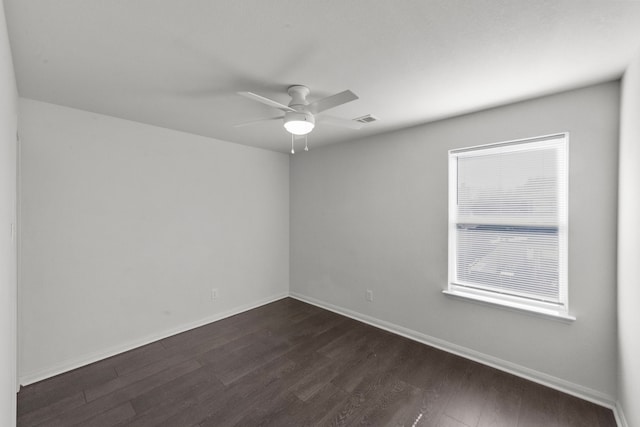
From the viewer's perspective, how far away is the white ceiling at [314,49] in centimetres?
132

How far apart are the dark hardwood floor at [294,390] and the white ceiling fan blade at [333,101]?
2.24 m

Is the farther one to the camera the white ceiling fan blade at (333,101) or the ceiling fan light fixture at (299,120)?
the ceiling fan light fixture at (299,120)

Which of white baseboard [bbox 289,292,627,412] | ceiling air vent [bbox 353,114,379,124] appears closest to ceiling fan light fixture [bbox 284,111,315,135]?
ceiling air vent [bbox 353,114,379,124]

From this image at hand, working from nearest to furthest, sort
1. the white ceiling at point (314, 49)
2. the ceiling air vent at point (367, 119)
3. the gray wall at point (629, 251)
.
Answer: the white ceiling at point (314, 49), the gray wall at point (629, 251), the ceiling air vent at point (367, 119)

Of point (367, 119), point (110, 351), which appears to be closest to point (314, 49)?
point (367, 119)

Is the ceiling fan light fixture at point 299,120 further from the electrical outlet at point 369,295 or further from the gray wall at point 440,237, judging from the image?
the electrical outlet at point 369,295

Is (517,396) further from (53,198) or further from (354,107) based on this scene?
(53,198)

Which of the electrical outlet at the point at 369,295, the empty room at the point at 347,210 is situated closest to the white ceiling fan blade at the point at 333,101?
the empty room at the point at 347,210

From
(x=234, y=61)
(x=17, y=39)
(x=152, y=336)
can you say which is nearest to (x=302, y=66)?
(x=234, y=61)

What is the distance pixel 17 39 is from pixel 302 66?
1.60m

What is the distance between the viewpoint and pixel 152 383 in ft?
7.67

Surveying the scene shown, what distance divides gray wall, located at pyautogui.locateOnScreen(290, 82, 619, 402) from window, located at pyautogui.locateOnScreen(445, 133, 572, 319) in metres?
0.10

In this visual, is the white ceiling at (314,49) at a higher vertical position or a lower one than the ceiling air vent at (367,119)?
lower

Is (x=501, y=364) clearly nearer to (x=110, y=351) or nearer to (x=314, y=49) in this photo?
(x=314, y=49)
